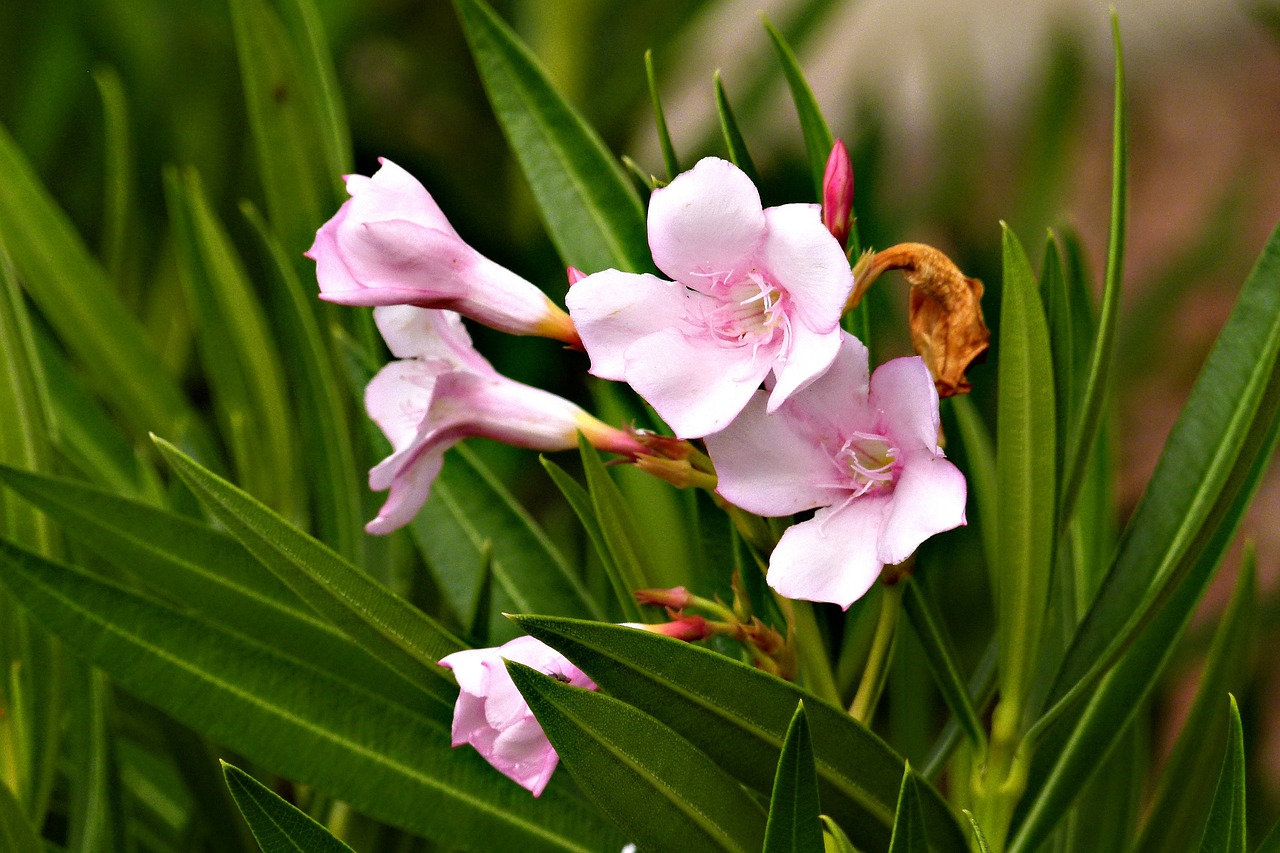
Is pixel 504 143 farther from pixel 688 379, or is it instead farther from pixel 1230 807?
pixel 1230 807

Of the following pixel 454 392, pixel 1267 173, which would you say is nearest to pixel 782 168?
pixel 454 392

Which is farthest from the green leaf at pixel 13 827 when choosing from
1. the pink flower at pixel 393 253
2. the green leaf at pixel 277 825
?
the pink flower at pixel 393 253

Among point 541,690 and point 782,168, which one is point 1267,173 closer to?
point 782,168

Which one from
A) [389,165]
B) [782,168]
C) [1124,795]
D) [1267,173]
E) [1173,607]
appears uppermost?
[389,165]

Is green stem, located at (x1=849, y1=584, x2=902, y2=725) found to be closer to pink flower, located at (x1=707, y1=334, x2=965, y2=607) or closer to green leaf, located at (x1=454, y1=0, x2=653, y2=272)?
pink flower, located at (x1=707, y1=334, x2=965, y2=607)

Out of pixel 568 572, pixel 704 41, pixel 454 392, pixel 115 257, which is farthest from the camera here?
pixel 704 41

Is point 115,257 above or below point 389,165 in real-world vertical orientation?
below


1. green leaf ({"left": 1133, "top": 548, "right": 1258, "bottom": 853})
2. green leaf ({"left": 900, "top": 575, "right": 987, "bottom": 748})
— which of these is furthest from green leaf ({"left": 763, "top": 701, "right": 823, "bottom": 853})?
green leaf ({"left": 1133, "top": 548, "right": 1258, "bottom": 853})

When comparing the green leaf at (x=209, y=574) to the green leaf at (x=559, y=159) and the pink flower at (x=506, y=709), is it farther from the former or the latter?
the green leaf at (x=559, y=159)
